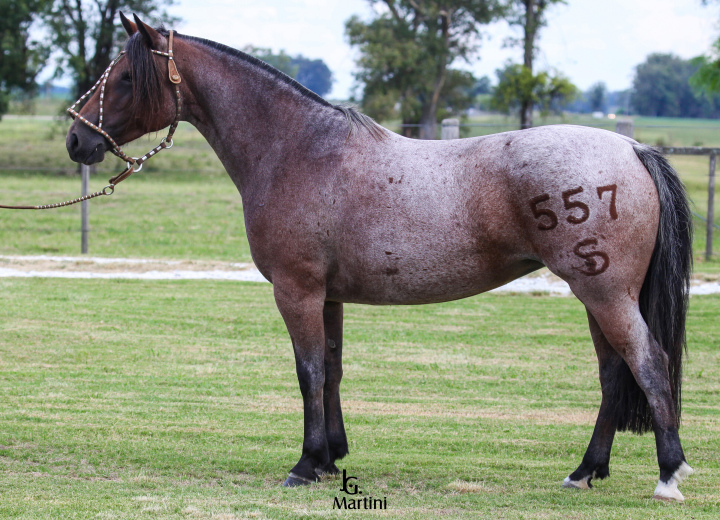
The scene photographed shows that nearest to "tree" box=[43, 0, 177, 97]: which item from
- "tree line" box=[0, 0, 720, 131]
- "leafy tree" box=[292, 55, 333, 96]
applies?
"tree line" box=[0, 0, 720, 131]

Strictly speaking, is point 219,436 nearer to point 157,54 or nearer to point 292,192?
point 292,192

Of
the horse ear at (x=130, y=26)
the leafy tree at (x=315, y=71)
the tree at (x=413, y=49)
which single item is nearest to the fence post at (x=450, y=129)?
the horse ear at (x=130, y=26)

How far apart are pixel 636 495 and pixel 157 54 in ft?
12.1

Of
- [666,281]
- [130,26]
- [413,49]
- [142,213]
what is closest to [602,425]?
[666,281]

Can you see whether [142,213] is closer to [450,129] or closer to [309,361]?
[450,129]

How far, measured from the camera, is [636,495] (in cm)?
429

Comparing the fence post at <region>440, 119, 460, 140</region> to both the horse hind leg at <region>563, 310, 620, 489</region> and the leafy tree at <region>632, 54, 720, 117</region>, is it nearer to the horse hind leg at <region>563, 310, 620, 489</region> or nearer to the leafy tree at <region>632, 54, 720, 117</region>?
the horse hind leg at <region>563, 310, 620, 489</region>

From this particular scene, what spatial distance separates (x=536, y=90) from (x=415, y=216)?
2109 cm

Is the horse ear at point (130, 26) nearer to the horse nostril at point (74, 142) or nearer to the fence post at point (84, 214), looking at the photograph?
the horse nostril at point (74, 142)

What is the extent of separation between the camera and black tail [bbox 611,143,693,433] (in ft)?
14.0

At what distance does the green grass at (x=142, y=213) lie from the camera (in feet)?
51.3

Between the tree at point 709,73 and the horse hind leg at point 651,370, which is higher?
the tree at point 709,73

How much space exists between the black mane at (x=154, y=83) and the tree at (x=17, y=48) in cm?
2620

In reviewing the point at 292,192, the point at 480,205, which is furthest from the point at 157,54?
the point at 480,205
